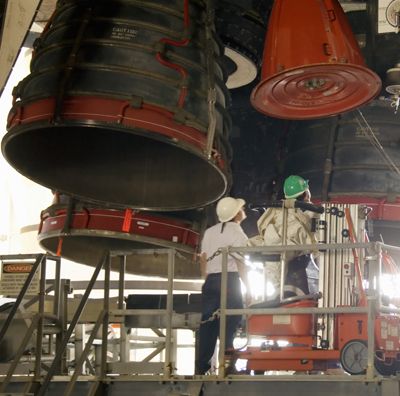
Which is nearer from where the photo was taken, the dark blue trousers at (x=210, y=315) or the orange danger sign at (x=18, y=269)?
the dark blue trousers at (x=210, y=315)

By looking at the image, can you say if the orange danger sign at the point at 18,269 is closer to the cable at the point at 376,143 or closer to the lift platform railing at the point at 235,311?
the lift platform railing at the point at 235,311

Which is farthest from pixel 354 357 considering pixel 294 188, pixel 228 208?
pixel 228 208

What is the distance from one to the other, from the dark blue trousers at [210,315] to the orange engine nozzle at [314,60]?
9.85ft

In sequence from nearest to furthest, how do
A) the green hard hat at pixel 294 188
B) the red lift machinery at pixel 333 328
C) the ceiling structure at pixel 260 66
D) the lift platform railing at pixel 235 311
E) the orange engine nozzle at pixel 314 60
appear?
1. the lift platform railing at pixel 235 311
2. the red lift machinery at pixel 333 328
3. the green hard hat at pixel 294 188
4. the orange engine nozzle at pixel 314 60
5. the ceiling structure at pixel 260 66

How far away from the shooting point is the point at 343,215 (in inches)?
377

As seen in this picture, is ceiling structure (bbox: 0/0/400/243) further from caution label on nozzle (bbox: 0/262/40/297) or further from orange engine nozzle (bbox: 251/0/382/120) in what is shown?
caution label on nozzle (bbox: 0/262/40/297)

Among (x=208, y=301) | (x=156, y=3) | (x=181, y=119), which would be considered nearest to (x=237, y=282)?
(x=208, y=301)

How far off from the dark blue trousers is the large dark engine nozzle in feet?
4.89

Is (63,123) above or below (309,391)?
above

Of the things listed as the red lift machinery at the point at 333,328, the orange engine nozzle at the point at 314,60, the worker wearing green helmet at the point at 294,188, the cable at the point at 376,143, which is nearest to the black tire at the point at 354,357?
the red lift machinery at the point at 333,328

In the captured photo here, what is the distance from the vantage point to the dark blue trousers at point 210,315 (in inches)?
376

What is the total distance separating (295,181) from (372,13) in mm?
4475

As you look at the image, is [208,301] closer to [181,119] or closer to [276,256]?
[276,256]

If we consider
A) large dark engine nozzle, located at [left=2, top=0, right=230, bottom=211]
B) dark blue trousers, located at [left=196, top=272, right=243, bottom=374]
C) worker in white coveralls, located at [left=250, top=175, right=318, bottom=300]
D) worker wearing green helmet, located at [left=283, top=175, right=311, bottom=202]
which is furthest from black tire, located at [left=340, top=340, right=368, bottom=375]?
large dark engine nozzle, located at [left=2, top=0, right=230, bottom=211]
